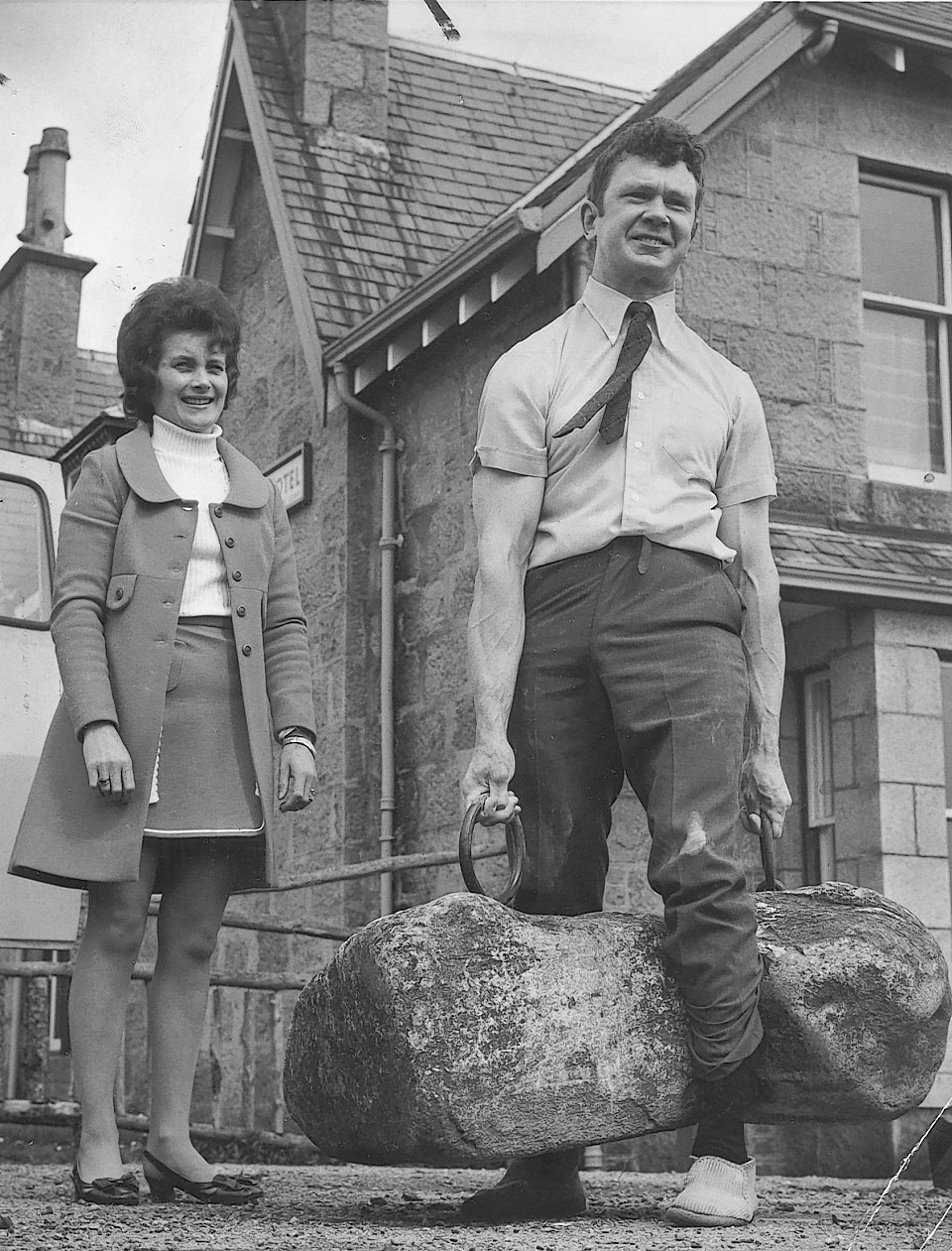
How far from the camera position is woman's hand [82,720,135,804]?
11.4ft

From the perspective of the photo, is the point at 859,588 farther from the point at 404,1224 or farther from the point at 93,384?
the point at 93,384

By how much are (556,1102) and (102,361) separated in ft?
45.1

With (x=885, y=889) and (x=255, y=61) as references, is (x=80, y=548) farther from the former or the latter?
(x=255, y=61)

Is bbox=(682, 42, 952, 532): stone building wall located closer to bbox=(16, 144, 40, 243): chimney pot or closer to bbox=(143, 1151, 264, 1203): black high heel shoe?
bbox=(143, 1151, 264, 1203): black high heel shoe

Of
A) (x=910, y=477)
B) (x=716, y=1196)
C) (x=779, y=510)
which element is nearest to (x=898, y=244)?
(x=910, y=477)

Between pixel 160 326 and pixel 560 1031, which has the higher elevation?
pixel 160 326

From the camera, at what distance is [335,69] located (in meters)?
10.9

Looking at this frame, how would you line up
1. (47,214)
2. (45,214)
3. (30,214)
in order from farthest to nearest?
(30,214)
(45,214)
(47,214)

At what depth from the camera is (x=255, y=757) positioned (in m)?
3.70

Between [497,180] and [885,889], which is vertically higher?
[497,180]

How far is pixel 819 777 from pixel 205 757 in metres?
4.94

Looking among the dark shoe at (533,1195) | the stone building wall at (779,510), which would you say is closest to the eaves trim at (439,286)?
the stone building wall at (779,510)

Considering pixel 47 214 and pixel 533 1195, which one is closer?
pixel 533 1195

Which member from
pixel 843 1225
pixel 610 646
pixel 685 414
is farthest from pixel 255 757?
pixel 843 1225
